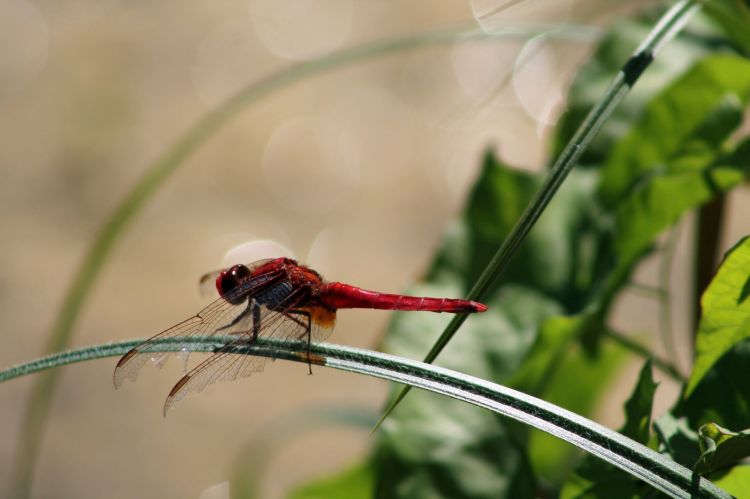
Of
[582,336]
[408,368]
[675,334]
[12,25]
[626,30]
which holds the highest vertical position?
[12,25]

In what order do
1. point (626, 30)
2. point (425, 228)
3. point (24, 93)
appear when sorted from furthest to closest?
point (24, 93), point (425, 228), point (626, 30)

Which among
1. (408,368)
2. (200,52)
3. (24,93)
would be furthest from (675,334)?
(24,93)

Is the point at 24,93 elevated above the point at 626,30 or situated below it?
above

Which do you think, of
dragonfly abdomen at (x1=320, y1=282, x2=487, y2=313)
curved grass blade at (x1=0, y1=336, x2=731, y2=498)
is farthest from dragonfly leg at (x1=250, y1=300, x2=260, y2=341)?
curved grass blade at (x1=0, y1=336, x2=731, y2=498)

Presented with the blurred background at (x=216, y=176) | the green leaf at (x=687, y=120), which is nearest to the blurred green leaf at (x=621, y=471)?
the green leaf at (x=687, y=120)

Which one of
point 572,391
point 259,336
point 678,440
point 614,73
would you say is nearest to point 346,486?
point 259,336

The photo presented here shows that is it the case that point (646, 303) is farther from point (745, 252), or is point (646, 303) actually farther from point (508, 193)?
point (745, 252)

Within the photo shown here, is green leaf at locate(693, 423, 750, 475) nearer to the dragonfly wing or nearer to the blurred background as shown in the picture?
the dragonfly wing

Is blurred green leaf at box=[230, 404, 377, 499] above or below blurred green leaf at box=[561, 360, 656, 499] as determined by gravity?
above
